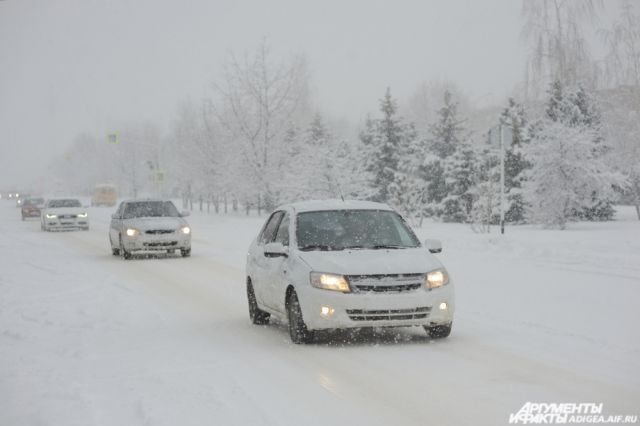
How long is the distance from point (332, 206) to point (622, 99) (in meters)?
38.4

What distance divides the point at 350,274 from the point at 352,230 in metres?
1.40

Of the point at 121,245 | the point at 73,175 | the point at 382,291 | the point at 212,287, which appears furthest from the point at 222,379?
the point at 73,175

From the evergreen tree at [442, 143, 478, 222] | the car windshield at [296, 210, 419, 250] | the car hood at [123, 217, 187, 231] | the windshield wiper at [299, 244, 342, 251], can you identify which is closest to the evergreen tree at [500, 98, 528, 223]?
the evergreen tree at [442, 143, 478, 222]

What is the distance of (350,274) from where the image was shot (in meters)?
9.38

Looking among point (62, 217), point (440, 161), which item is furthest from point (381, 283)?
point (440, 161)

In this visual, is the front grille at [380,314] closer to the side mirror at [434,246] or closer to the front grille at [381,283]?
the front grille at [381,283]

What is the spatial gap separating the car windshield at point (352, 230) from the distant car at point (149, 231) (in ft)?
44.6

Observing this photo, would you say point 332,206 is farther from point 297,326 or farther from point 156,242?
point 156,242

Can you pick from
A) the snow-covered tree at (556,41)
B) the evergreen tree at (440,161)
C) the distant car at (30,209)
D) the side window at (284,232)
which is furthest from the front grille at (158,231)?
the distant car at (30,209)

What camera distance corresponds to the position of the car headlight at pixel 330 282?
9383 millimetres

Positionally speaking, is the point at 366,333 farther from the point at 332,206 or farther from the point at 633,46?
the point at 633,46

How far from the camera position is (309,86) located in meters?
78.6

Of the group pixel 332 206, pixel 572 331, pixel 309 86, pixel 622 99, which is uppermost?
pixel 309 86

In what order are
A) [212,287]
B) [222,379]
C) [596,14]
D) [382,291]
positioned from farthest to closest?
[596,14] → [212,287] → [382,291] → [222,379]
